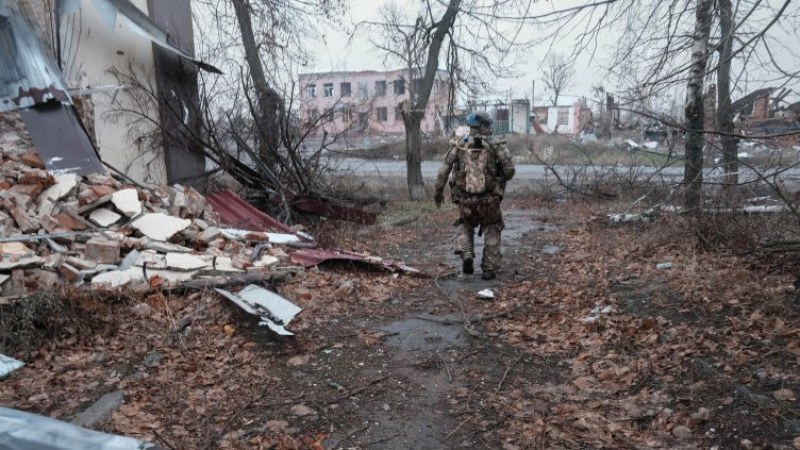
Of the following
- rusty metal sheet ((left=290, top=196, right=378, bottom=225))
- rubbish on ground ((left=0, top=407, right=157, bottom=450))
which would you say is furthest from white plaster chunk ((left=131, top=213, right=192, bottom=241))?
rubbish on ground ((left=0, top=407, right=157, bottom=450))

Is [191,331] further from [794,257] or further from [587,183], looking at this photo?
[587,183]

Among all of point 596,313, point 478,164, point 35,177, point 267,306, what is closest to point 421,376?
point 267,306

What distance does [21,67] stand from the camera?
685cm

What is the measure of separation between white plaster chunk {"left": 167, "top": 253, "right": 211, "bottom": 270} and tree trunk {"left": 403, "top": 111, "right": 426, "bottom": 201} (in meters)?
10.4

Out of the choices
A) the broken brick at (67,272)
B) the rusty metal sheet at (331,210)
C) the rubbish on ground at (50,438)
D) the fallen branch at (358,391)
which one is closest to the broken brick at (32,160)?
the broken brick at (67,272)

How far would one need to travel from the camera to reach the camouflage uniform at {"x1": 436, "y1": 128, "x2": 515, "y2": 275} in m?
6.58

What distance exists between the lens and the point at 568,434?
126 inches

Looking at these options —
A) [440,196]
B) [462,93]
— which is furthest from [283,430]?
[462,93]

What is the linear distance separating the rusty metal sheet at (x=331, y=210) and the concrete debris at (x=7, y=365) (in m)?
6.72

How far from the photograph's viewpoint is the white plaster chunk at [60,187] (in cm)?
608

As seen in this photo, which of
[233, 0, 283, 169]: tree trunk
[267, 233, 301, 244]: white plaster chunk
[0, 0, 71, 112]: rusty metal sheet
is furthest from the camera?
[233, 0, 283, 169]: tree trunk

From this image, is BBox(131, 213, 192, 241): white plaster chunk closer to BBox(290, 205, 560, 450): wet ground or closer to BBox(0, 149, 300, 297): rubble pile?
BBox(0, 149, 300, 297): rubble pile

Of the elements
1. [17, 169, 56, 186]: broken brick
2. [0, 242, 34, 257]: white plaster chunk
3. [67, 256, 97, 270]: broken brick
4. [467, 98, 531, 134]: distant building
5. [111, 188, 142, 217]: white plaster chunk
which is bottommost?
[67, 256, 97, 270]: broken brick

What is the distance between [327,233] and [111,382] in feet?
18.2
